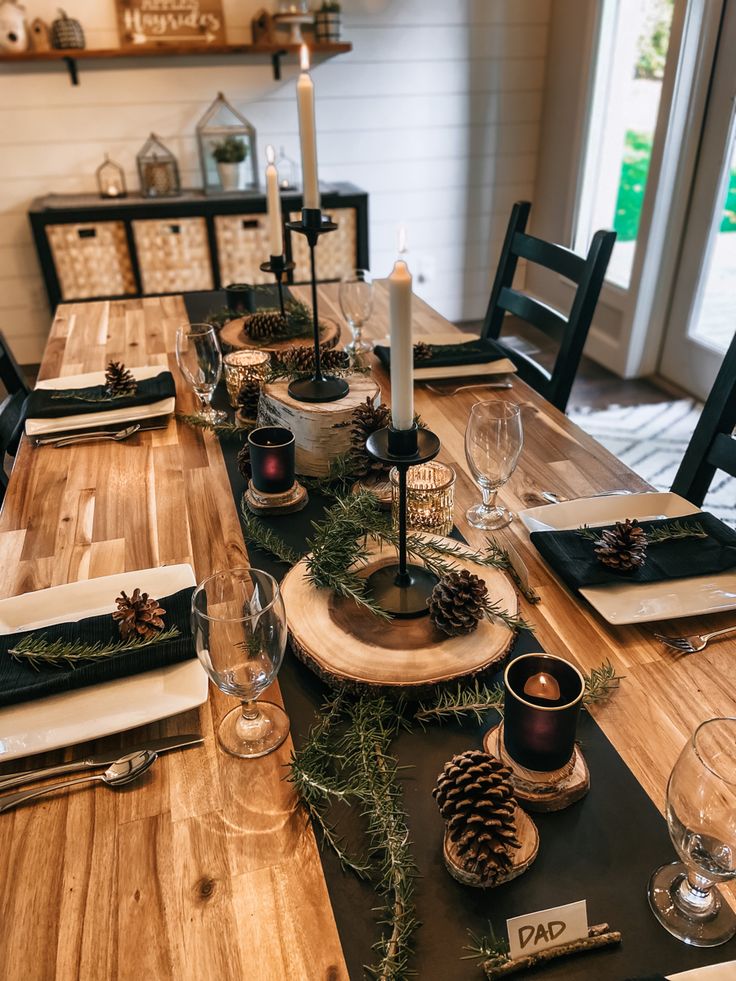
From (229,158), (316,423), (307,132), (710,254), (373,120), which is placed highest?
(307,132)

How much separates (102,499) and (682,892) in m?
0.99

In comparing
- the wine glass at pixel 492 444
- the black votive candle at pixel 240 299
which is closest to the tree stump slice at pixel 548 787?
the wine glass at pixel 492 444

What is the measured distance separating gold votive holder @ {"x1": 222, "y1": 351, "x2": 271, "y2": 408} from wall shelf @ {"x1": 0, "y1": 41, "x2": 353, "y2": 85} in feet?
7.39

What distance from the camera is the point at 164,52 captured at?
3.22m

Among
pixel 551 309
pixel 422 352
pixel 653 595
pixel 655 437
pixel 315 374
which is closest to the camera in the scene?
pixel 653 595

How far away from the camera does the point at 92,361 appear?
183 cm

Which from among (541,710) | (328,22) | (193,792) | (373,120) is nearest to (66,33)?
(328,22)

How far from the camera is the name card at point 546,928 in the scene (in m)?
0.61

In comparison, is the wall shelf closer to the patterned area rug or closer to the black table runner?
the patterned area rug

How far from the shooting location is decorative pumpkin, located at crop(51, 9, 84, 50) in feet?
10.2

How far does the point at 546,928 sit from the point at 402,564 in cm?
43

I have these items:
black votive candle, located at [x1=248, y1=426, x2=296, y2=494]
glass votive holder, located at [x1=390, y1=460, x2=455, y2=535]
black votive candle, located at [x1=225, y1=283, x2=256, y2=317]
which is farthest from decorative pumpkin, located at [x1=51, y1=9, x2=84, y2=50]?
glass votive holder, located at [x1=390, y1=460, x2=455, y2=535]

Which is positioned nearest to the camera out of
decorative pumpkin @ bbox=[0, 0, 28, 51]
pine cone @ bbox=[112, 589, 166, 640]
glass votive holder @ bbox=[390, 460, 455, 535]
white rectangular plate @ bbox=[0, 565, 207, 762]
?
white rectangular plate @ bbox=[0, 565, 207, 762]

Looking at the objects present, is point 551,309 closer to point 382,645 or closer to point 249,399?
point 249,399
